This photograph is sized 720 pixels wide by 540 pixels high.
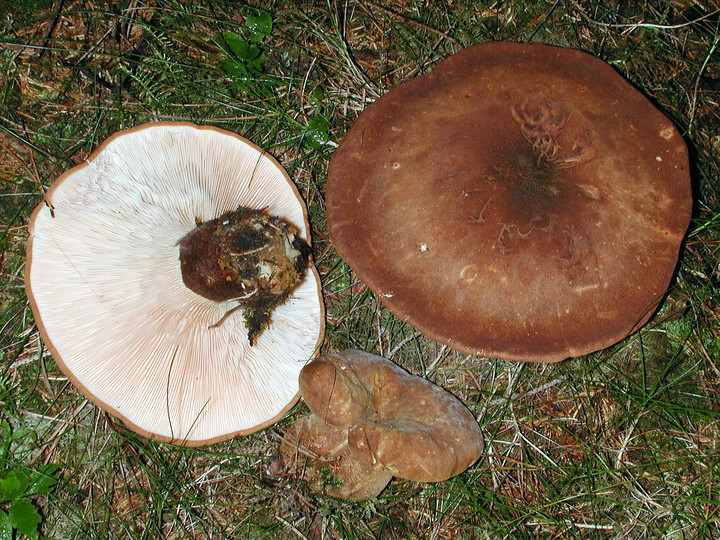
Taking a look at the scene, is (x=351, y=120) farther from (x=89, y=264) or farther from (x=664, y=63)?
(x=664, y=63)

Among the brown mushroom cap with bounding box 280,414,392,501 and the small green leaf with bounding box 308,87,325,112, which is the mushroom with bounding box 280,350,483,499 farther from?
the small green leaf with bounding box 308,87,325,112

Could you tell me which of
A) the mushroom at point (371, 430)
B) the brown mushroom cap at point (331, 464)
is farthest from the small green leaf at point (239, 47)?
the brown mushroom cap at point (331, 464)

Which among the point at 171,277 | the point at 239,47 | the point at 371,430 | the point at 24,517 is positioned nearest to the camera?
the point at 371,430

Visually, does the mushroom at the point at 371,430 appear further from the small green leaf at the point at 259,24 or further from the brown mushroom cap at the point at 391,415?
the small green leaf at the point at 259,24

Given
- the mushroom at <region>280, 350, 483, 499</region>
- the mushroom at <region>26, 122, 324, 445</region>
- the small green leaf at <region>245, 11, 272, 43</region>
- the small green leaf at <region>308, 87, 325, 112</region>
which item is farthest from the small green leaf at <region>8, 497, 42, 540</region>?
the small green leaf at <region>245, 11, 272, 43</region>

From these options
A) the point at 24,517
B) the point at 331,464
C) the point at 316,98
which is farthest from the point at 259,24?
the point at 24,517

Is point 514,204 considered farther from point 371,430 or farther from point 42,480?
point 42,480

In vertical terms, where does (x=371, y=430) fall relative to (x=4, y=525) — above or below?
above
